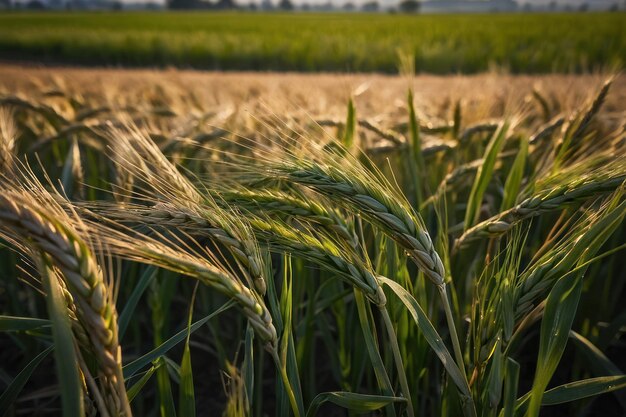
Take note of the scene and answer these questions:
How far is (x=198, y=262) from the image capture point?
0.75 m

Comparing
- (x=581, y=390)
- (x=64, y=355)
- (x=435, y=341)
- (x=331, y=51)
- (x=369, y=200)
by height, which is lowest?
(x=581, y=390)

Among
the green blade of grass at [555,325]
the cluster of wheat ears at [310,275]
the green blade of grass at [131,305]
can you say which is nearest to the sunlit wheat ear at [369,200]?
the cluster of wheat ears at [310,275]

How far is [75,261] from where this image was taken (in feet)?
1.97

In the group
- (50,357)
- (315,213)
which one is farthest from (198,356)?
(315,213)

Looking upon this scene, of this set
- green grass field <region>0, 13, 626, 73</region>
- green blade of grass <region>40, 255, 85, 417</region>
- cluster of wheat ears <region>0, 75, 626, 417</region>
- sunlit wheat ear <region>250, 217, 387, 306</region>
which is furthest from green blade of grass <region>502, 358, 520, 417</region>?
green grass field <region>0, 13, 626, 73</region>

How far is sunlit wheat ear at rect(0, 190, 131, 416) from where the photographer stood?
0.59m

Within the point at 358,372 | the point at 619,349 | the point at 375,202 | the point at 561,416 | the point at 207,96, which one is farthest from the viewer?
the point at 207,96

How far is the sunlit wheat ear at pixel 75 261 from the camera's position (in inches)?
23.4

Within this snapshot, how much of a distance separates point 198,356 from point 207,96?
7.64 feet

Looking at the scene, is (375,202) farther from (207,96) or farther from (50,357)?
(207,96)

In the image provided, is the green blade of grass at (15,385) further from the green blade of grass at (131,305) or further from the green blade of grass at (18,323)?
the green blade of grass at (131,305)

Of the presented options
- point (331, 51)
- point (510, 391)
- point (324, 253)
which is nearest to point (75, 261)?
point (324, 253)

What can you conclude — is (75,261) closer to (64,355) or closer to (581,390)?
(64,355)

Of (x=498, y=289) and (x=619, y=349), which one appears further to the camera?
(x=619, y=349)
